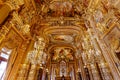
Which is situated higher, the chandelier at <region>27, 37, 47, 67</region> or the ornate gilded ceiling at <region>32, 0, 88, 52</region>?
the ornate gilded ceiling at <region>32, 0, 88, 52</region>

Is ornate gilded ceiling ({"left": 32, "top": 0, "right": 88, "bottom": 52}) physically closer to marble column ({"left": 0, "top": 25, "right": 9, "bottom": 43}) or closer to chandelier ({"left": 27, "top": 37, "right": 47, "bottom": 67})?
chandelier ({"left": 27, "top": 37, "right": 47, "bottom": 67})

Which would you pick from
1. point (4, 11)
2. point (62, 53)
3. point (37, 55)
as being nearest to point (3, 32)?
point (4, 11)

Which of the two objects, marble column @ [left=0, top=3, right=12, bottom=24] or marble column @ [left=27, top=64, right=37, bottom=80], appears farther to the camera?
marble column @ [left=27, top=64, right=37, bottom=80]

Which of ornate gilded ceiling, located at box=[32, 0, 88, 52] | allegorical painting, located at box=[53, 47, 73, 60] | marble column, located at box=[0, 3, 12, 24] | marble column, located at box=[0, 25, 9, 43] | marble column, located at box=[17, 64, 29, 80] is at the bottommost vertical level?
marble column, located at box=[17, 64, 29, 80]

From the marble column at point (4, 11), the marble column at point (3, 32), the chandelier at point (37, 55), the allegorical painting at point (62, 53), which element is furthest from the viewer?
the allegorical painting at point (62, 53)

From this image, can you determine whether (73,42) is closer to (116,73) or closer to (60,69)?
(60,69)

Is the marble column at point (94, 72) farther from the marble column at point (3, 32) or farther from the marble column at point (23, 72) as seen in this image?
the marble column at point (3, 32)

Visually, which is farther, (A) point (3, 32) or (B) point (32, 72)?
(B) point (32, 72)

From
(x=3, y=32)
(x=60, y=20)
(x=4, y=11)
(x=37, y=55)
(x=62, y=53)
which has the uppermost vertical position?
(x=60, y=20)

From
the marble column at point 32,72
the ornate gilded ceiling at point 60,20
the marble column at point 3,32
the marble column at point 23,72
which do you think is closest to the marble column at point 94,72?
the marble column at point 32,72

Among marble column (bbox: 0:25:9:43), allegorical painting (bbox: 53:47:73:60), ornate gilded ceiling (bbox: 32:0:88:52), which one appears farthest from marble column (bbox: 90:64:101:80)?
marble column (bbox: 0:25:9:43)

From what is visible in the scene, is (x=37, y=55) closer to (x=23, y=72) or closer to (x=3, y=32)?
(x=23, y=72)

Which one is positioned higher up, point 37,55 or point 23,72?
point 37,55

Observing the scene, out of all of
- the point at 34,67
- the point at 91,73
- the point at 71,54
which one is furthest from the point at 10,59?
the point at 71,54
